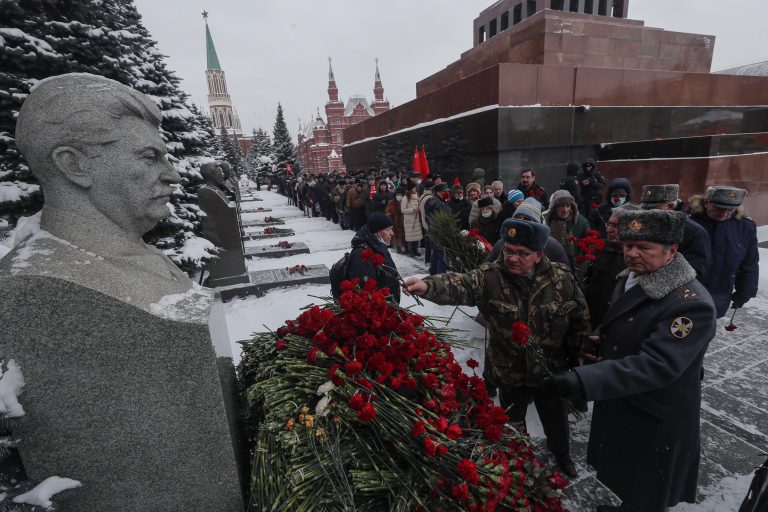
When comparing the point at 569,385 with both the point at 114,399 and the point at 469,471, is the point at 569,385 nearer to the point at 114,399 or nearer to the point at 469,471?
the point at 469,471

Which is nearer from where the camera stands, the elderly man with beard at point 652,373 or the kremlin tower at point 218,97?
the elderly man with beard at point 652,373

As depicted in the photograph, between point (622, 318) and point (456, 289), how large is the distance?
0.92 m

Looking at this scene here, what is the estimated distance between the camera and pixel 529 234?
7.27 feet

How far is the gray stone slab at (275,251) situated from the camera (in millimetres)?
8820

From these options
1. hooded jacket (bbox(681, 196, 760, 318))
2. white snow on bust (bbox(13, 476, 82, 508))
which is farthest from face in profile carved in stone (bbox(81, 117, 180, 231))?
hooded jacket (bbox(681, 196, 760, 318))

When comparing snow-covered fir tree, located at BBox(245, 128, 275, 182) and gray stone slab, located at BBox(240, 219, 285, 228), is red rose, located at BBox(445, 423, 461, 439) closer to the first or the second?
gray stone slab, located at BBox(240, 219, 285, 228)

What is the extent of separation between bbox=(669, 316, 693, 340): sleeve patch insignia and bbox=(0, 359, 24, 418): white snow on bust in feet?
8.21

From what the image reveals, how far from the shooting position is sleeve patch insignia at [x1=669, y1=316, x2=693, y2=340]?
Answer: 5.51 feet

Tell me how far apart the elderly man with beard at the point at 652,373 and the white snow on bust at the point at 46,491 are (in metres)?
1.92

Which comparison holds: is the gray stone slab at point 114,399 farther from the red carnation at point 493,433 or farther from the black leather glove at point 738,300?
the black leather glove at point 738,300

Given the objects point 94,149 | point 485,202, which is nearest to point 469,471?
point 94,149

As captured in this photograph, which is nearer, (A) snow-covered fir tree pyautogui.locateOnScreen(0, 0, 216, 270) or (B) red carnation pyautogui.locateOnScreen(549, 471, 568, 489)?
(B) red carnation pyautogui.locateOnScreen(549, 471, 568, 489)

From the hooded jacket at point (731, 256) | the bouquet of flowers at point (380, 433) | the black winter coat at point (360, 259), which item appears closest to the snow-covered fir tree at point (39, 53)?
the black winter coat at point (360, 259)

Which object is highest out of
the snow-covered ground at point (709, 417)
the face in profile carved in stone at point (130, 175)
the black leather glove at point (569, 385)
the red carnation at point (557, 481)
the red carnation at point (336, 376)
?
the face in profile carved in stone at point (130, 175)
